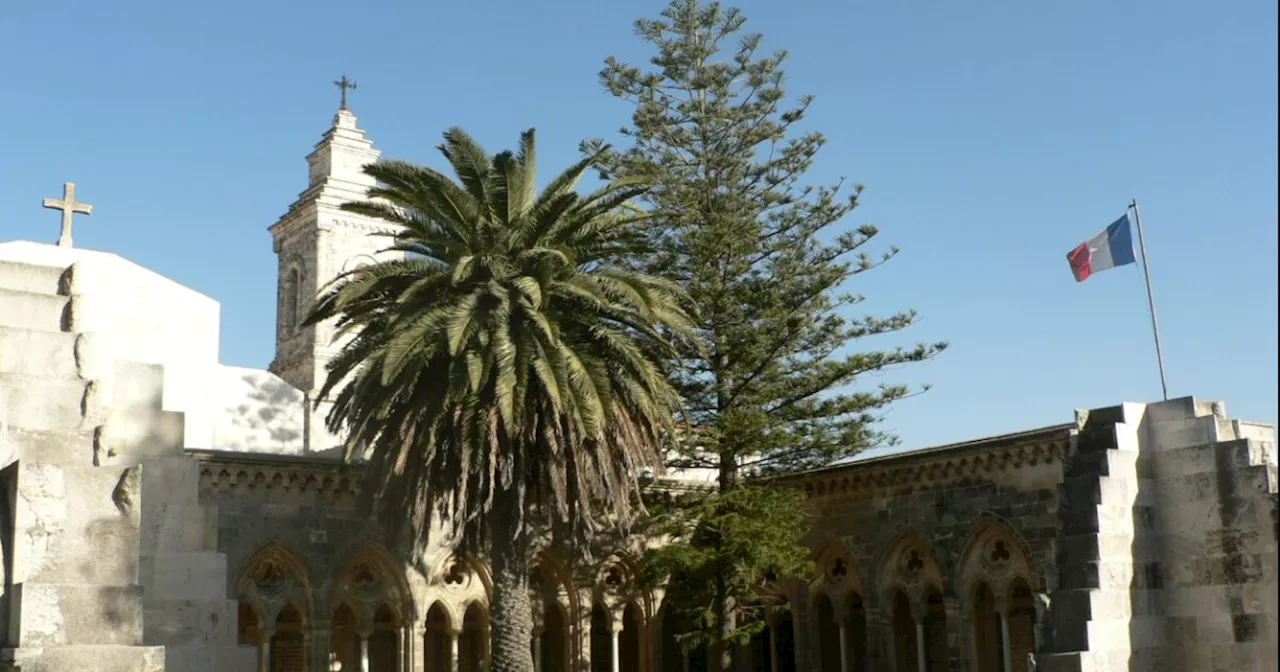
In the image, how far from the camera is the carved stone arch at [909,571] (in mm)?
21703

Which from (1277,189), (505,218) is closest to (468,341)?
(505,218)

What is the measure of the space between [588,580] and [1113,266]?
9716 mm

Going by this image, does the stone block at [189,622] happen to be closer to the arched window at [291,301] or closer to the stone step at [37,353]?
the stone step at [37,353]

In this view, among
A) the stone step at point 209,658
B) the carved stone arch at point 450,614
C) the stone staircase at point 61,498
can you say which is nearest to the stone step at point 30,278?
the stone staircase at point 61,498

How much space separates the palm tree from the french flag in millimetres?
4964

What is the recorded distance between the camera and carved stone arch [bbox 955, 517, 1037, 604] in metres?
20.4

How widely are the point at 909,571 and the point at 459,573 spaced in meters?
6.79

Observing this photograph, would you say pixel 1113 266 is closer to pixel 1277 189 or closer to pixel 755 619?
pixel 755 619

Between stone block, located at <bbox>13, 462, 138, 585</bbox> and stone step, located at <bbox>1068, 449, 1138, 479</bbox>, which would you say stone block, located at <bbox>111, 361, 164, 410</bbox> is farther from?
stone step, located at <bbox>1068, 449, 1138, 479</bbox>

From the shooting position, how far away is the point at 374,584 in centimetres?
2144

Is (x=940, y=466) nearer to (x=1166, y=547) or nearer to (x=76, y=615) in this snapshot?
(x=1166, y=547)

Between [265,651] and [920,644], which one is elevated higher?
[265,651]

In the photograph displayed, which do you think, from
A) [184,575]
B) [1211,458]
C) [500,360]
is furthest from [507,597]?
[1211,458]

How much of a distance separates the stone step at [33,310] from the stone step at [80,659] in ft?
6.69
